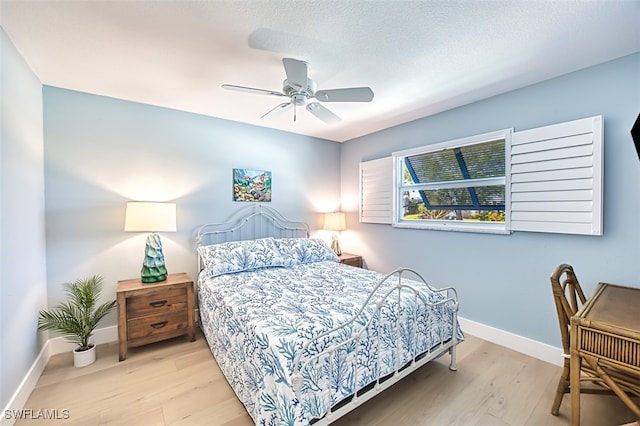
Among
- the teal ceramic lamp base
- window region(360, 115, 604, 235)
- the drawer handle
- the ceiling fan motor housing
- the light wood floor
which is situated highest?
the ceiling fan motor housing

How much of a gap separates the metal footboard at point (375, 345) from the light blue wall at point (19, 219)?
6.18 feet

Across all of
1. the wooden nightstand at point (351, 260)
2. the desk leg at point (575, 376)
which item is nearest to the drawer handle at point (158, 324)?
the wooden nightstand at point (351, 260)

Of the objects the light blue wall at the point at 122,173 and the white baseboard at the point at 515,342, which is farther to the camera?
the light blue wall at the point at 122,173

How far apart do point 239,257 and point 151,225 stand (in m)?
0.89

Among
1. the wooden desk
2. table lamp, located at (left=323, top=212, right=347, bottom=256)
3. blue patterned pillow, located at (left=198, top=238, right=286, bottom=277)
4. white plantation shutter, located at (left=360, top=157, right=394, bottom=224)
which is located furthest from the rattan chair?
table lamp, located at (left=323, top=212, right=347, bottom=256)

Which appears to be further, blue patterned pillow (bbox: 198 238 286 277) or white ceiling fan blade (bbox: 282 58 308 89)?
blue patterned pillow (bbox: 198 238 286 277)

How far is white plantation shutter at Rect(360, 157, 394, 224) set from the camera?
379 centimetres

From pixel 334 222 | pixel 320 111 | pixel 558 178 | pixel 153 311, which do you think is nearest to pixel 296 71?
pixel 320 111

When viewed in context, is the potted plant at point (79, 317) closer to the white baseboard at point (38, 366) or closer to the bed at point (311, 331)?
the white baseboard at point (38, 366)

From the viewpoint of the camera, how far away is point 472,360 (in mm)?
2455

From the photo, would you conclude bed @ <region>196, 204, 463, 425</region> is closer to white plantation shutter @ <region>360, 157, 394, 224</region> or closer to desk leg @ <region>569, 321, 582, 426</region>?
desk leg @ <region>569, 321, 582, 426</region>

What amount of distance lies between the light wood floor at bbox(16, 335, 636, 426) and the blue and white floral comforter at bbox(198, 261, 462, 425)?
24 centimetres

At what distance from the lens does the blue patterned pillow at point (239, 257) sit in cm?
280

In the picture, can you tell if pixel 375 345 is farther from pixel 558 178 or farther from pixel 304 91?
pixel 558 178
